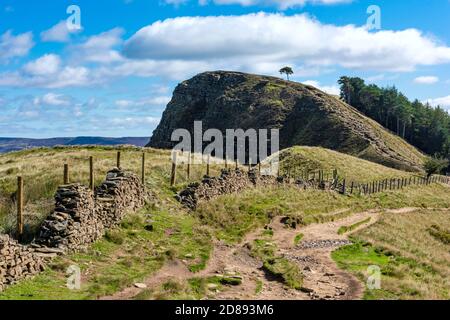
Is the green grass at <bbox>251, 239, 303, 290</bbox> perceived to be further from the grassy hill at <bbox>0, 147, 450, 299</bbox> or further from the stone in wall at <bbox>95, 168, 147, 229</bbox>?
the stone in wall at <bbox>95, 168, 147, 229</bbox>

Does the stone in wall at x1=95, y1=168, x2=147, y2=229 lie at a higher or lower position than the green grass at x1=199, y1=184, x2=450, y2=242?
higher

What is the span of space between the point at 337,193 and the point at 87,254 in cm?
4072

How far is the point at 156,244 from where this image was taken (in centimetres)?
2159

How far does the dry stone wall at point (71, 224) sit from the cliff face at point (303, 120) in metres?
103

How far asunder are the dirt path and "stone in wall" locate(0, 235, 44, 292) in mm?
3018

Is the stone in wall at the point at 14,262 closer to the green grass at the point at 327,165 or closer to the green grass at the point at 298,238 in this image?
the green grass at the point at 298,238

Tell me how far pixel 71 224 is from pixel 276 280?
28.0 ft

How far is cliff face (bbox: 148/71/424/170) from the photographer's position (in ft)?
434

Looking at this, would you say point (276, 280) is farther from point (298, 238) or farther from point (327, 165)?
point (327, 165)

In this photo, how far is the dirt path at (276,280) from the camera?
16.8 metres

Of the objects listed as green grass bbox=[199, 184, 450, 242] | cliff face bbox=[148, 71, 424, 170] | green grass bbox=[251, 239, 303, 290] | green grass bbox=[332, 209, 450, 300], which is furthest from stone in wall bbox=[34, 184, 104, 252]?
cliff face bbox=[148, 71, 424, 170]

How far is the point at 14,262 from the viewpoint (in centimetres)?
1461

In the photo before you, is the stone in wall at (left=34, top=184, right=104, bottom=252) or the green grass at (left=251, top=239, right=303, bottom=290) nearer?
the stone in wall at (left=34, top=184, right=104, bottom=252)
